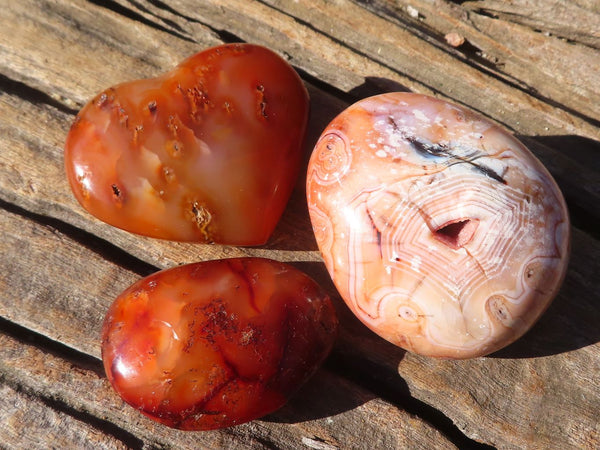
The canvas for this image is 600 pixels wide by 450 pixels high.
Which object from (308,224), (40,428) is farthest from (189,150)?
(40,428)

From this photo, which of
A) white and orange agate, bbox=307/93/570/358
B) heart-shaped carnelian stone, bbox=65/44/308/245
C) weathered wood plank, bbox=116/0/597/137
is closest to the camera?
white and orange agate, bbox=307/93/570/358

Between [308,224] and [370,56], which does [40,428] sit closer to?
[308,224]

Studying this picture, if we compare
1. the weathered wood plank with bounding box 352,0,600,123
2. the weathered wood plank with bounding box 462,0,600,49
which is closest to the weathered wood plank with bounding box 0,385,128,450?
the weathered wood plank with bounding box 352,0,600,123

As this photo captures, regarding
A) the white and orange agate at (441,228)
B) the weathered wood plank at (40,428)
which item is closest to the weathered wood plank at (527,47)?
the white and orange agate at (441,228)

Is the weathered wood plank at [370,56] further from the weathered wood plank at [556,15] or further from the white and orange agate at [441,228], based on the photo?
the white and orange agate at [441,228]

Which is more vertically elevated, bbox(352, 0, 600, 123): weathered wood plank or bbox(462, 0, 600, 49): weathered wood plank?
bbox(462, 0, 600, 49): weathered wood plank

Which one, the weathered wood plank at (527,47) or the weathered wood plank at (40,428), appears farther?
the weathered wood plank at (527,47)

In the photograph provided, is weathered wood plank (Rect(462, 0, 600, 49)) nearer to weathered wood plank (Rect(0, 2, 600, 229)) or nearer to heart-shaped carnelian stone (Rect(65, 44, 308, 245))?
weathered wood plank (Rect(0, 2, 600, 229))

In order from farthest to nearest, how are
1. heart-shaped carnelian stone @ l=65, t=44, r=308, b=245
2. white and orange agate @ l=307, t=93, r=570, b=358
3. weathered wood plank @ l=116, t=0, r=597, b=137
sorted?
weathered wood plank @ l=116, t=0, r=597, b=137 → heart-shaped carnelian stone @ l=65, t=44, r=308, b=245 → white and orange agate @ l=307, t=93, r=570, b=358
